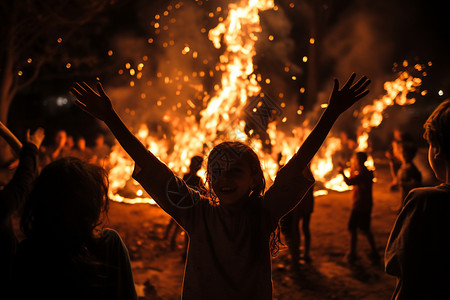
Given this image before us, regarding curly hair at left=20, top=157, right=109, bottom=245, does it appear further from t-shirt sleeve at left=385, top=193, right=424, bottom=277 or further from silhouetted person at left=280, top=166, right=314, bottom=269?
silhouetted person at left=280, top=166, right=314, bottom=269

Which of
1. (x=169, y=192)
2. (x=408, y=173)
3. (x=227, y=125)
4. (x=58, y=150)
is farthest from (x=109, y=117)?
(x=227, y=125)

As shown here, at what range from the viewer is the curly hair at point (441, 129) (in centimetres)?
189

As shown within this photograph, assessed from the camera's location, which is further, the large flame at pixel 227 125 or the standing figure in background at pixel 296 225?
the large flame at pixel 227 125

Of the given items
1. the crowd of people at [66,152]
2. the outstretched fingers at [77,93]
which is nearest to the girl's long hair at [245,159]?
the outstretched fingers at [77,93]

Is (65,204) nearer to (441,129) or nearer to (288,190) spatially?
(288,190)

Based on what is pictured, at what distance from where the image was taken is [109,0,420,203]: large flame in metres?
9.21

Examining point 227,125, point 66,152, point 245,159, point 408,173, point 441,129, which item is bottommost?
point 245,159

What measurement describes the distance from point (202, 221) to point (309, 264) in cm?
445

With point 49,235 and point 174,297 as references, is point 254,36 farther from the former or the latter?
point 49,235

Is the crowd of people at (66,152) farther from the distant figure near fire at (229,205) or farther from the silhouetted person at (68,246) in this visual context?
the silhouetted person at (68,246)

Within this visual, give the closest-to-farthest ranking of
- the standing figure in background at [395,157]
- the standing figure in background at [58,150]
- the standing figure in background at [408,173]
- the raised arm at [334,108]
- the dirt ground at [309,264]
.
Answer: the raised arm at [334,108] → the dirt ground at [309,264] → the standing figure in background at [408,173] → the standing figure in background at [395,157] → the standing figure in background at [58,150]

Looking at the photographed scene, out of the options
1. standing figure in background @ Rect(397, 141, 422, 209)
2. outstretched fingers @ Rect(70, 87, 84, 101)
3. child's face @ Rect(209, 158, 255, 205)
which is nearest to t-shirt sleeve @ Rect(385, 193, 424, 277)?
child's face @ Rect(209, 158, 255, 205)

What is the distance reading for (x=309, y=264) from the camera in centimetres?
589

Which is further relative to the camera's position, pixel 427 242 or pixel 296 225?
pixel 296 225
